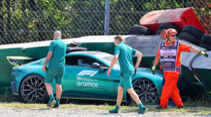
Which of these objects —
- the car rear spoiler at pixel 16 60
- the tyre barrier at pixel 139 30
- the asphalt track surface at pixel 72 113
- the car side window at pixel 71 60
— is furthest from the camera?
the tyre barrier at pixel 139 30

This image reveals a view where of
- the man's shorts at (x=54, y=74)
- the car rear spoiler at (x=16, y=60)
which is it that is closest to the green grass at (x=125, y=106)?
the man's shorts at (x=54, y=74)

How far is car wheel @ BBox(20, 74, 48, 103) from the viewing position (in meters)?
11.1

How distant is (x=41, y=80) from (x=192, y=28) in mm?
4360

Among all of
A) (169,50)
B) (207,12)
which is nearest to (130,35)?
(207,12)

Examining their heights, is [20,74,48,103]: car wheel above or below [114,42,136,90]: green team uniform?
below

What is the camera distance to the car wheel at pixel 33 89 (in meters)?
11.1

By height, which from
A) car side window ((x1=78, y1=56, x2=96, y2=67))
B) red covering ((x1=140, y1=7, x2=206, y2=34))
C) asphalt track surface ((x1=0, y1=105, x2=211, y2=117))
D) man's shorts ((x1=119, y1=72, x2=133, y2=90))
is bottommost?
asphalt track surface ((x1=0, y1=105, x2=211, y2=117))

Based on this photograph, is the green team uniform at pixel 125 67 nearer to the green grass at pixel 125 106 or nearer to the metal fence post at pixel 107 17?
the green grass at pixel 125 106

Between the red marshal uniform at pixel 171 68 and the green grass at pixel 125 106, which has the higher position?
the red marshal uniform at pixel 171 68

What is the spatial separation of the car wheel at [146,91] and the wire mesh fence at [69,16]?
3401 mm

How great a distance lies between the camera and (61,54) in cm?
Result: 977

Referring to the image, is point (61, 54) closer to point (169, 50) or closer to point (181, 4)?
point (169, 50)

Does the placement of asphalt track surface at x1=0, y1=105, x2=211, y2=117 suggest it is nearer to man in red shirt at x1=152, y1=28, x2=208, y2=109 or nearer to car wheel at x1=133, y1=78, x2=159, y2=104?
man in red shirt at x1=152, y1=28, x2=208, y2=109

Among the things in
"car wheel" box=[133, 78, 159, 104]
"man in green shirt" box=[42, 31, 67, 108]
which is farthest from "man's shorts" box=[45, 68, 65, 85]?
"car wheel" box=[133, 78, 159, 104]
